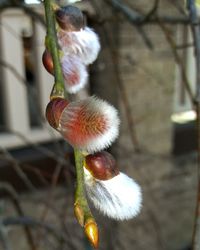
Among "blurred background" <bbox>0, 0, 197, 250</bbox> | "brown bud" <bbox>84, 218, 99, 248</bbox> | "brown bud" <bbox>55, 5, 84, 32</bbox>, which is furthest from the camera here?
"blurred background" <bbox>0, 0, 197, 250</bbox>

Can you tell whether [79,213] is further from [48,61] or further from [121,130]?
[121,130]

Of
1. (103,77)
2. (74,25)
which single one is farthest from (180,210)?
(74,25)

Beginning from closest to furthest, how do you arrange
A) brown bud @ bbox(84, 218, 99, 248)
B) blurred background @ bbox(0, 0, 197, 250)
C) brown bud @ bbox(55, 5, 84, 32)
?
brown bud @ bbox(84, 218, 99, 248) < brown bud @ bbox(55, 5, 84, 32) < blurred background @ bbox(0, 0, 197, 250)

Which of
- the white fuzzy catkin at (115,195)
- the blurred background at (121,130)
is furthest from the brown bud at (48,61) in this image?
the blurred background at (121,130)

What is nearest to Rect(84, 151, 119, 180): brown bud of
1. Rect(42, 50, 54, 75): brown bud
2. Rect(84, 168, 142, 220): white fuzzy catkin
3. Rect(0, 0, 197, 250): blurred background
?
Answer: Rect(84, 168, 142, 220): white fuzzy catkin

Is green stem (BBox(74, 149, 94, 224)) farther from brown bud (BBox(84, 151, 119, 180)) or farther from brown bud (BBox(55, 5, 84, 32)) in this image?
brown bud (BBox(55, 5, 84, 32))

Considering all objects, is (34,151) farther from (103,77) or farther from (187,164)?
(187,164)

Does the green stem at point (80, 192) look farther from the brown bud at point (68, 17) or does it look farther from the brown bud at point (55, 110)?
the brown bud at point (68, 17)
